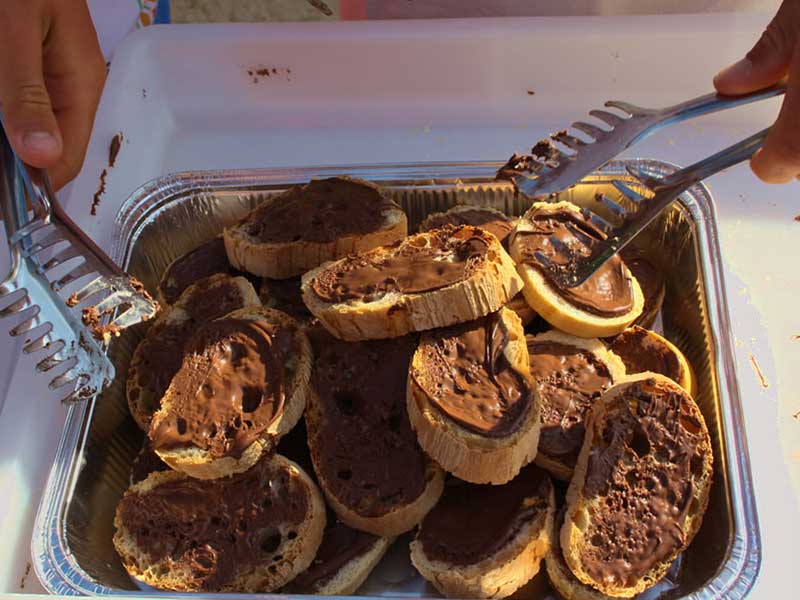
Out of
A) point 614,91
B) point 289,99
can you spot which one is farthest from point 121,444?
point 614,91

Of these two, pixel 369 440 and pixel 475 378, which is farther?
pixel 369 440

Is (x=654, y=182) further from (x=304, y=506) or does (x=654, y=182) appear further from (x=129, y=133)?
(x=129, y=133)

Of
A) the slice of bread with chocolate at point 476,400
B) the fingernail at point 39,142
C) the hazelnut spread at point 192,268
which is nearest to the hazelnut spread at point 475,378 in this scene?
the slice of bread with chocolate at point 476,400

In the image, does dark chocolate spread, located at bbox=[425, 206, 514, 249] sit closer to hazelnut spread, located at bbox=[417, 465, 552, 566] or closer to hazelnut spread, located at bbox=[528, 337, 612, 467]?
hazelnut spread, located at bbox=[528, 337, 612, 467]

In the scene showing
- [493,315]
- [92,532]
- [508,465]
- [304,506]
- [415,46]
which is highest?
[415,46]

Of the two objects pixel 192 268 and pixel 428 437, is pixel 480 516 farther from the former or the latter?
pixel 192 268

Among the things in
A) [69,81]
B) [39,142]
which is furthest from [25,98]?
[69,81]

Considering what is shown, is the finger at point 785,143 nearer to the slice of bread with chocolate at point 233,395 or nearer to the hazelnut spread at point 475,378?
the hazelnut spread at point 475,378
